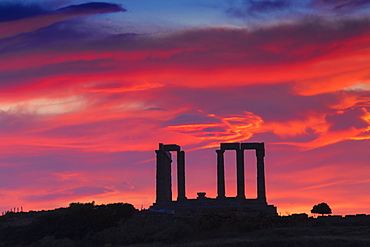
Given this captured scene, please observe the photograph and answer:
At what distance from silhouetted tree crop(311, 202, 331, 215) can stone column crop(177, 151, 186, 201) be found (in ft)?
69.6

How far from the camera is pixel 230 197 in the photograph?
10694 centimetres

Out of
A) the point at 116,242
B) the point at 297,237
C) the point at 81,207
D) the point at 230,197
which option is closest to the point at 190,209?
the point at 230,197

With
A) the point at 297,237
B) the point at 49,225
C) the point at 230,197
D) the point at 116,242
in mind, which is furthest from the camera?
the point at 230,197


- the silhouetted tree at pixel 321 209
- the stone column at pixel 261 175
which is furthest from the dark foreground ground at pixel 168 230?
the stone column at pixel 261 175

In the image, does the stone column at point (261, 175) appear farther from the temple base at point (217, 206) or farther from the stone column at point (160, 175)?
the stone column at point (160, 175)

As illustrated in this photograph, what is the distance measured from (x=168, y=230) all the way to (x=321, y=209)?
31.4 meters

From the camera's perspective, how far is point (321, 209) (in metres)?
96.6

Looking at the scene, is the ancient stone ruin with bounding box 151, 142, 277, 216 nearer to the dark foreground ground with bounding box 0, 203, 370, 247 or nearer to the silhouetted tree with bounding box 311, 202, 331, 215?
the silhouetted tree with bounding box 311, 202, 331, 215

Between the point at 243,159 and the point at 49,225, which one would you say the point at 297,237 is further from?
the point at 243,159

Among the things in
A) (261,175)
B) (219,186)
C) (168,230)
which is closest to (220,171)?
(219,186)

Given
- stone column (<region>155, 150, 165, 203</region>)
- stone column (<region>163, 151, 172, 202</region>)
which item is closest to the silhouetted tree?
stone column (<region>155, 150, 165, 203</region>)

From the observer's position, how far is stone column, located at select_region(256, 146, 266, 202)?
4173 inches

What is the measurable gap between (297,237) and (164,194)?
4455 centimetres

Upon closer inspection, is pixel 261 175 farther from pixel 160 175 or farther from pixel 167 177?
pixel 167 177
